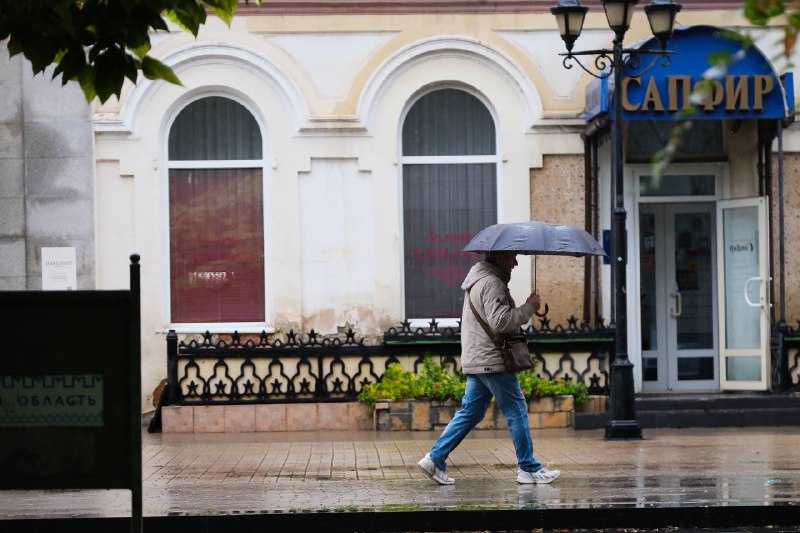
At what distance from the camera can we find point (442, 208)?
57.5 feet

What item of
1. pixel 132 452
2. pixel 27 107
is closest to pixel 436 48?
pixel 27 107

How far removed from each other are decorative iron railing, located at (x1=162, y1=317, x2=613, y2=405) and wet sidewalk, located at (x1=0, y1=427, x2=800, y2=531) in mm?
1136

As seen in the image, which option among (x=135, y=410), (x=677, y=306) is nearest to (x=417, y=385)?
(x=677, y=306)

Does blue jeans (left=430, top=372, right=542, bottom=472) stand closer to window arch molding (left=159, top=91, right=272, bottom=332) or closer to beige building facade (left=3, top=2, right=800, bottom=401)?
beige building facade (left=3, top=2, right=800, bottom=401)

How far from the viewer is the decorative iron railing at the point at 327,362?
54.2 feet

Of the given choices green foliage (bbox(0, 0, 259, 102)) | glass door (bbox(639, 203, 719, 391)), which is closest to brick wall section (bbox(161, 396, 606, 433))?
glass door (bbox(639, 203, 719, 391))

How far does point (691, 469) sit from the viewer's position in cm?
1166

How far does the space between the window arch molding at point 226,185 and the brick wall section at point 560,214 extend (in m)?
3.59

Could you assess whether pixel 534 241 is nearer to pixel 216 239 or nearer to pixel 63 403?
pixel 63 403

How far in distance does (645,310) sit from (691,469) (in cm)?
618

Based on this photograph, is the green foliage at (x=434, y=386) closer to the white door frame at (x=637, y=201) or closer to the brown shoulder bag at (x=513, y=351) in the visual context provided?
the white door frame at (x=637, y=201)

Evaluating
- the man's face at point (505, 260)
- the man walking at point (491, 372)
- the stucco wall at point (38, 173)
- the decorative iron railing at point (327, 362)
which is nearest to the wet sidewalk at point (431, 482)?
the man walking at point (491, 372)

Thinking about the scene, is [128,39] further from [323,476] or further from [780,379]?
[780,379]

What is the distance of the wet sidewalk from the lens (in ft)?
31.5
